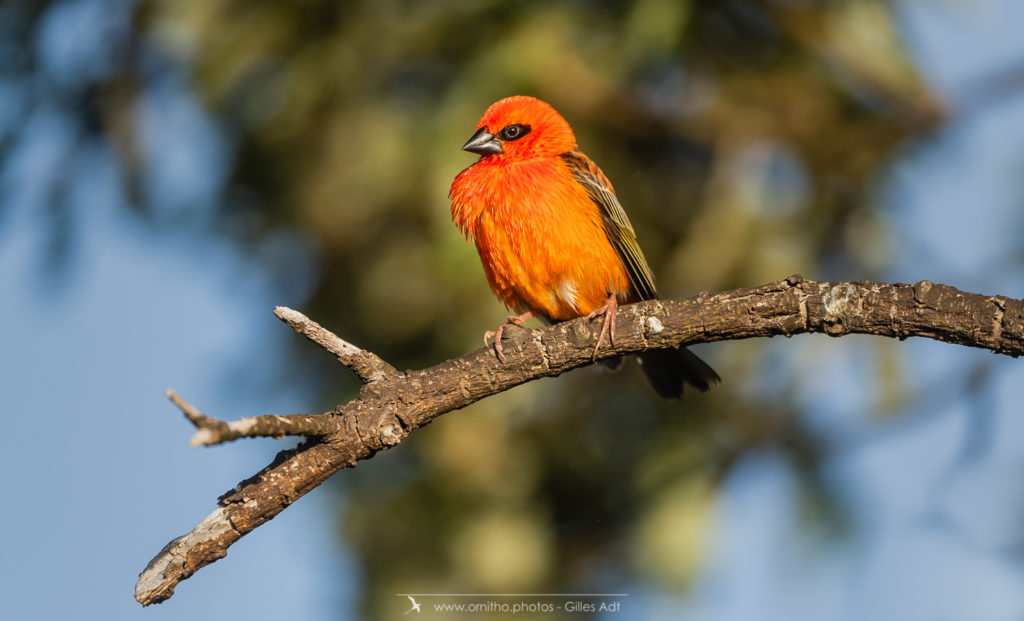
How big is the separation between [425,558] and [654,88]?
332cm

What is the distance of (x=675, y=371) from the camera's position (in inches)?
179

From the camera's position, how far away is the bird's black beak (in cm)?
460

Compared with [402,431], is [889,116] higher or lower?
higher

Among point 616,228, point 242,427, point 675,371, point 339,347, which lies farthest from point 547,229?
point 242,427

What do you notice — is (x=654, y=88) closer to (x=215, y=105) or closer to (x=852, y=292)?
(x=215, y=105)

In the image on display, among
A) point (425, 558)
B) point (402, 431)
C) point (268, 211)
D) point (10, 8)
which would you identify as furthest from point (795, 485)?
point (10, 8)

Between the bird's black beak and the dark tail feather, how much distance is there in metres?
1.15

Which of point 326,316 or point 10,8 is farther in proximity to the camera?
point 326,316

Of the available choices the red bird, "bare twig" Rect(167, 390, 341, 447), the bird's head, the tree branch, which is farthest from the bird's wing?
"bare twig" Rect(167, 390, 341, 447)

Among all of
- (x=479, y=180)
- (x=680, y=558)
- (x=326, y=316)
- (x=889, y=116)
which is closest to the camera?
(x=479, y=180)

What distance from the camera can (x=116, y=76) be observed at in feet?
20.6

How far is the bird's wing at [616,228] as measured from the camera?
452 centimetres

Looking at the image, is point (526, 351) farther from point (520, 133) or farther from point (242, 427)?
point (520, 133)

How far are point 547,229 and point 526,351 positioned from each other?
95cm
